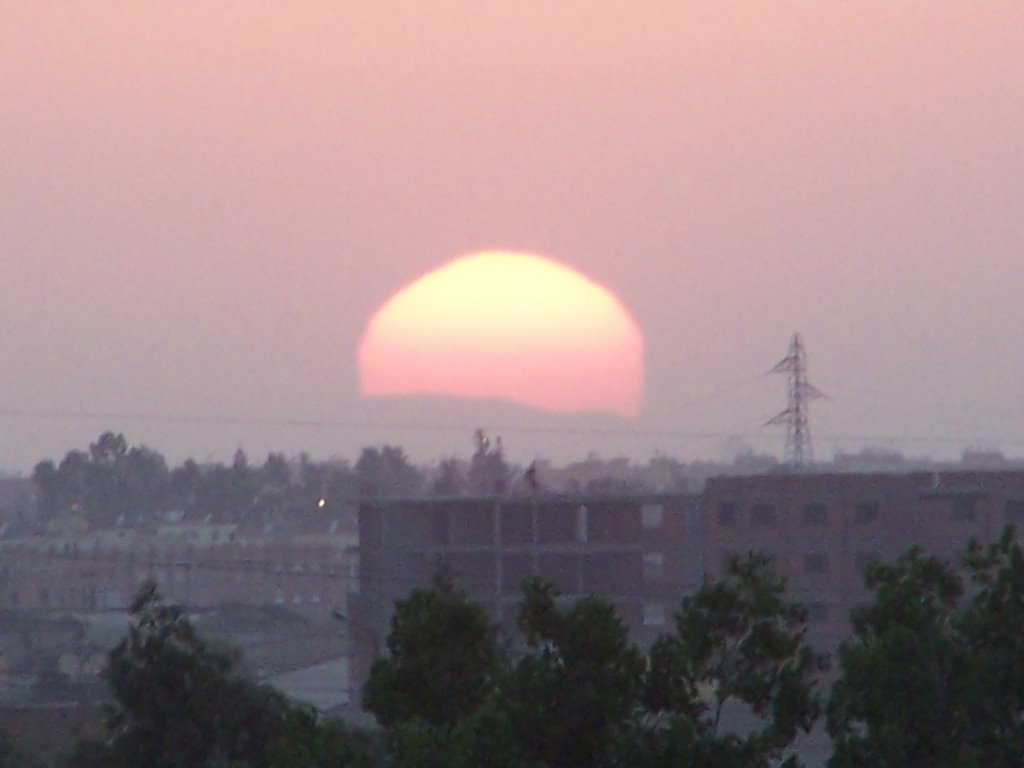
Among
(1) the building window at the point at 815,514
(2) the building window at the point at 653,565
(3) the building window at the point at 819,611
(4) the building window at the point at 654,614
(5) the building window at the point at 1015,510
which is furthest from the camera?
(2) the building window at the point at 653,565

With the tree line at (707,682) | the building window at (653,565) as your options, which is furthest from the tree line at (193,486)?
the tree line at (707,682)

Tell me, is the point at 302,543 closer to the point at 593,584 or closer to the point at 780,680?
the point at 593,584

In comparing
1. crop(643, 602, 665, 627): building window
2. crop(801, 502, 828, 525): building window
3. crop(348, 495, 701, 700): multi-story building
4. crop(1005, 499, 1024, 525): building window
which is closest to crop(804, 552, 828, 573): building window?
crop(801, 502, 828, 525): building window

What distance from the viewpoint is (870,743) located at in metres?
12.9

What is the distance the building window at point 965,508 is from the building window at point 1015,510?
989 millimetres

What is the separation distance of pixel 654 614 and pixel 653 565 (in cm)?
169

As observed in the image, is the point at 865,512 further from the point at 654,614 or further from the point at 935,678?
the point at 935,678

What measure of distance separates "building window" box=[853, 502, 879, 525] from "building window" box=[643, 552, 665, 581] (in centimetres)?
745

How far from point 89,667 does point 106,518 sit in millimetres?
66332

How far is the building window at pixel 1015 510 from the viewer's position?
2023 inches

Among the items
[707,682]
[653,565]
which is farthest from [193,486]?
[707,682]

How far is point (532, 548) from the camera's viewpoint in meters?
57.3

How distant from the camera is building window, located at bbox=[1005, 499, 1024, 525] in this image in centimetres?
5138

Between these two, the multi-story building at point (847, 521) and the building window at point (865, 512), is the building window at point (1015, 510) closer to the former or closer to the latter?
the multi-story building at point (847, 521)
